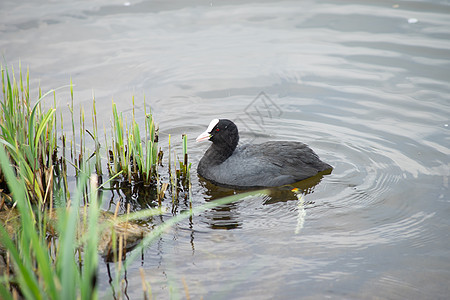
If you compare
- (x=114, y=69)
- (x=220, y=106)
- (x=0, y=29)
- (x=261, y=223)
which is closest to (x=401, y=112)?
(x=220, y=106)

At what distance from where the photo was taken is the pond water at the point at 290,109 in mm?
4320

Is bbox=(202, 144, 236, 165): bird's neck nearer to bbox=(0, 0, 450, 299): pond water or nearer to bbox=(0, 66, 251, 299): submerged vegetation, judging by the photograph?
bbox=(0, 0, 450, 299): pond water

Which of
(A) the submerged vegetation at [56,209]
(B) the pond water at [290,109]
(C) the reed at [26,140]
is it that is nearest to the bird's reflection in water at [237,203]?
(B) the pond water at [290,109]

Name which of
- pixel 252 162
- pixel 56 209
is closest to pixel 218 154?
pixel 252 162

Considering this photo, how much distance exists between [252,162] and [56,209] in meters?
2.23

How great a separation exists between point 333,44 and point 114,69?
382cm

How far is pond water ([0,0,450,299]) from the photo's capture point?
4.32 metres

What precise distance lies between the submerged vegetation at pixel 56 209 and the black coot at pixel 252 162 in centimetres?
48

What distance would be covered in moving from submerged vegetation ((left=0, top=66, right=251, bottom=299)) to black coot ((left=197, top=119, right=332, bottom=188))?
1.56 feet

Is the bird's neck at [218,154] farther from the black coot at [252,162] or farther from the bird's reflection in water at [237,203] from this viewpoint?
the bird's reflection in water at [237,203]

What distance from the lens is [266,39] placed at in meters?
9.29

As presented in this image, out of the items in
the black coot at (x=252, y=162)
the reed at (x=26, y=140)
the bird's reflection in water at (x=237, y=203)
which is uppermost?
the reed at (x=26, y=140)

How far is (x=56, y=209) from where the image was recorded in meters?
4.64

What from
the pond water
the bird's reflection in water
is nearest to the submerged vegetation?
the bird's reflection in water
